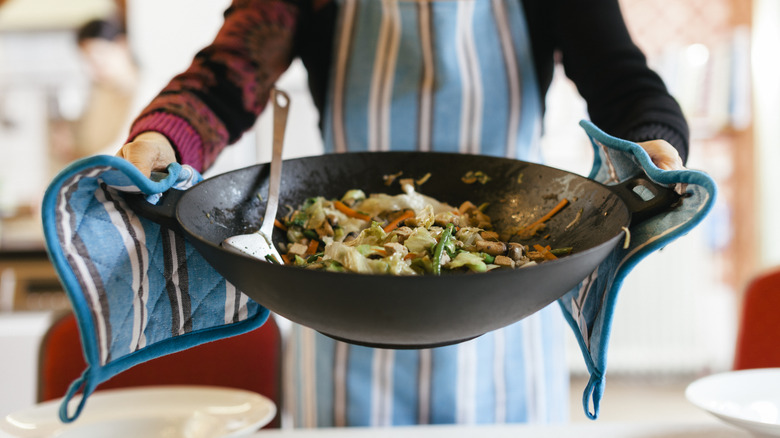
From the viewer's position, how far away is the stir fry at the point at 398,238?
0.56m

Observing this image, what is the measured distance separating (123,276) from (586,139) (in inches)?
95.4

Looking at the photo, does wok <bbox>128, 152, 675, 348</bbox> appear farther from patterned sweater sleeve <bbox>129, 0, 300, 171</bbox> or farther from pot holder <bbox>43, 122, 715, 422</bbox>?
patterned sweater sleeve <bbox>129, 0, 300, 171</bbox>

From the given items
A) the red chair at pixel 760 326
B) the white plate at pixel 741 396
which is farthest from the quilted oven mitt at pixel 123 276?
the red chair at pixel 760 326

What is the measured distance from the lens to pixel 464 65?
1150 millimetres

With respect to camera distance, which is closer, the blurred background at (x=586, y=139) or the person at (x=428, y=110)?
the person at (x=428, y=110)

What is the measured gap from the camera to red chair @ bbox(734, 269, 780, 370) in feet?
3.86

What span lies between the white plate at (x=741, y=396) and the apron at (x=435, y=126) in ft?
1.16

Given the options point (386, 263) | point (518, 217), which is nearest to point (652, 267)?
point (518, 217)

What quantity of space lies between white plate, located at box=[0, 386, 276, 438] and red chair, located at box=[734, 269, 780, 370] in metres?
0.97

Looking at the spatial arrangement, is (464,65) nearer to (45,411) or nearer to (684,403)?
(45,411)

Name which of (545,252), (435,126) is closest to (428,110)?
(435,126)

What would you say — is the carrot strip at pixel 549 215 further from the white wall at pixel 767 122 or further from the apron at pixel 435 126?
the white wall at pixel 767 122

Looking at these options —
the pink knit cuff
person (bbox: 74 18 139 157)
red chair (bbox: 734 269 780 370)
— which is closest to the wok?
the pink knit cuff

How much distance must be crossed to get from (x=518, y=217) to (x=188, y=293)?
411 millimetres
